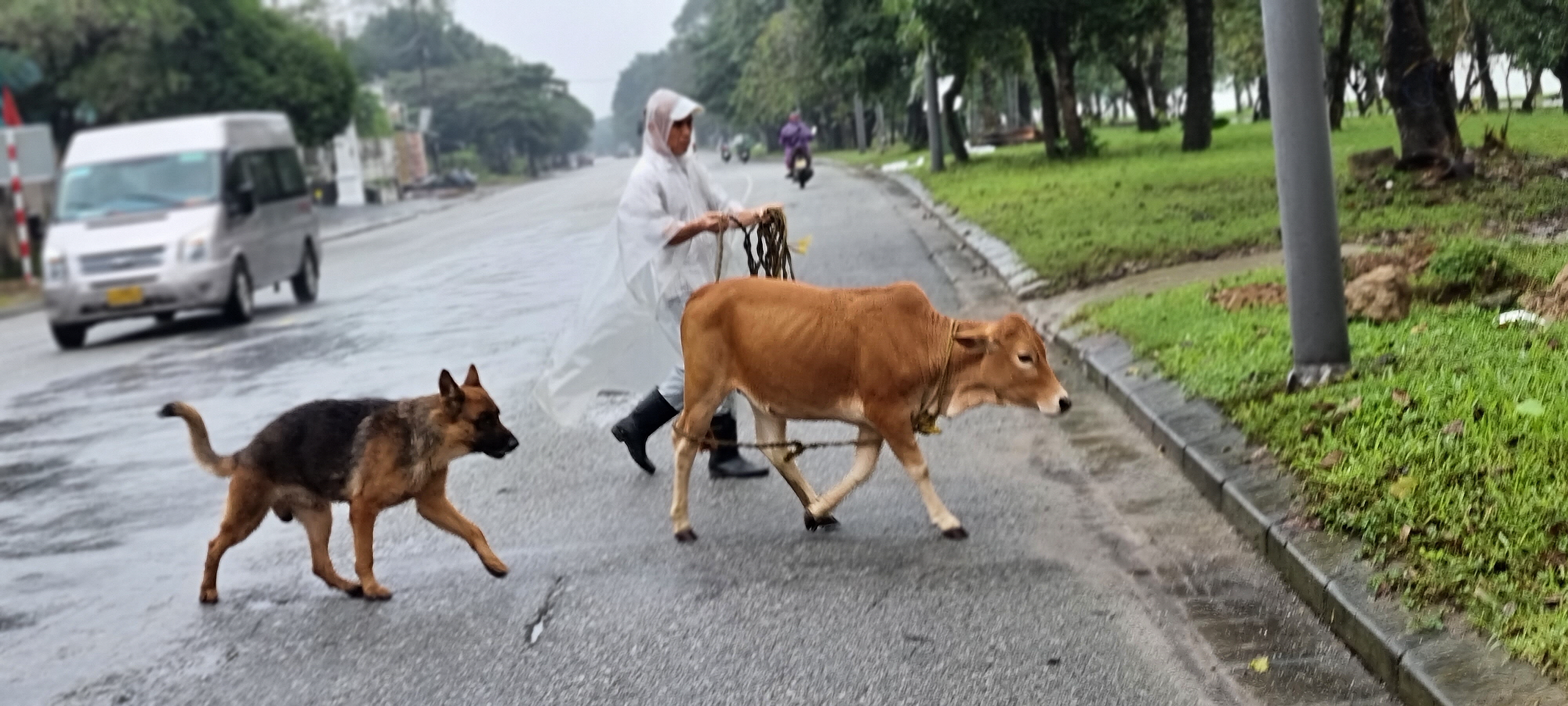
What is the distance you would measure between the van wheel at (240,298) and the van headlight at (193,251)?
0.42 m

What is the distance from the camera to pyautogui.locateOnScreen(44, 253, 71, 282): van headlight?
17125mm

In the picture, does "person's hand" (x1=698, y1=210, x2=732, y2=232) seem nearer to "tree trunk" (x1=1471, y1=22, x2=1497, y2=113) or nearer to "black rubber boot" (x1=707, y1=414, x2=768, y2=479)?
"black rubber boot" (x1=707, y1=414, x2=768, y2=479)

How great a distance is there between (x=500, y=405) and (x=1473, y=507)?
6434 millimetres

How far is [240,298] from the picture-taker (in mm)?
17672

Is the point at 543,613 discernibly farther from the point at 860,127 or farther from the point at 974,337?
the point at 860,127

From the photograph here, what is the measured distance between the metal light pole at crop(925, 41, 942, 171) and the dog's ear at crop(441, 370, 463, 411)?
2450 cm

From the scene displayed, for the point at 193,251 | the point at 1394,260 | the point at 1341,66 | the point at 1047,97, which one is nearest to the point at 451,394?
the point at 1394,260

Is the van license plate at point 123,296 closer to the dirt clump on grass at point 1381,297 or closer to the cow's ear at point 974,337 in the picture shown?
the dirt clump on grass at point 1381,297

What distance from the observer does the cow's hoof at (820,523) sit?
661cm

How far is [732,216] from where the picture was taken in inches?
282

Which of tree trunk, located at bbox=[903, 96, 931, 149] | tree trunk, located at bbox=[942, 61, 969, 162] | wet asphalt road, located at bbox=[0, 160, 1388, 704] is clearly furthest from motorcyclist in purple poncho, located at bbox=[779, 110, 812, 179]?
wet asphalt road, located at bbox=[0, 160, 1388, 704]

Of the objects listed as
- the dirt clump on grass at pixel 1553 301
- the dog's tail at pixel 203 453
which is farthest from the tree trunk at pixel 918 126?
the dog's tail at pixel 203 453

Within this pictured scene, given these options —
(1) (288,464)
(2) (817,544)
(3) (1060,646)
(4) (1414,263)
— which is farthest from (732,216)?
(4) (1414,263)

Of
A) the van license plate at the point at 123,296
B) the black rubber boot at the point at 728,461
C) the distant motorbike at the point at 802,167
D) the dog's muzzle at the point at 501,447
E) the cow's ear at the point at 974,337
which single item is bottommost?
the black rubber boot at the point at 728,461
